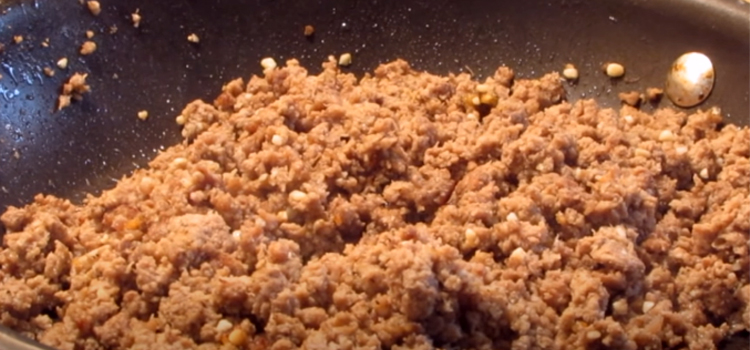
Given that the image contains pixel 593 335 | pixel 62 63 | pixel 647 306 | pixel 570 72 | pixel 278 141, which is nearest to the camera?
pixel 593 335

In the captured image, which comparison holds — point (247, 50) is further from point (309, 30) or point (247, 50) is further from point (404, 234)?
point (404, 234)

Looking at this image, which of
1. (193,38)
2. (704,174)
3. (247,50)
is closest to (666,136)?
(704,174)

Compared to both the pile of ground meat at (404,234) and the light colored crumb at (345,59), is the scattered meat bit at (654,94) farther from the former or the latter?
the light colored crumb at (345,59)

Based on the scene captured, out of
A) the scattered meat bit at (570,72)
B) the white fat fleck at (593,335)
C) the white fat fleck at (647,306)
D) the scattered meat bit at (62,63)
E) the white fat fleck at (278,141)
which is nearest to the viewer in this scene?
the white fat fleck at (593,335)

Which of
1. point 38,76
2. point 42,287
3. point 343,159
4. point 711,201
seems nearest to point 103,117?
point 38,76

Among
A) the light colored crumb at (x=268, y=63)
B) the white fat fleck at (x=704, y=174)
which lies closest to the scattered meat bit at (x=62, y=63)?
the light colored crumb at (x=268, y=63)

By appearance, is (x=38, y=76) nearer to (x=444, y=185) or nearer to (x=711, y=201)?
(x=444, y=185)
